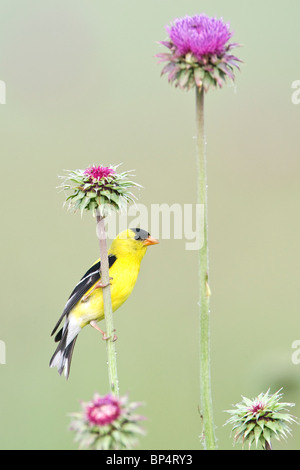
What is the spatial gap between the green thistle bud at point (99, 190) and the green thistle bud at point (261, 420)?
769 millimetres

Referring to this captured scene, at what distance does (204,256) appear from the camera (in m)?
1.99

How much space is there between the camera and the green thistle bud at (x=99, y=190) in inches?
90.7

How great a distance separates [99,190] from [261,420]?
0.93 m

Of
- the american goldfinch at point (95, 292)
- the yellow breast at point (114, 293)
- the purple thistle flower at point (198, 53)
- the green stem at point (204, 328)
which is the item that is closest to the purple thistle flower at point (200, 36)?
the purple thistle flower at point (198, 53)

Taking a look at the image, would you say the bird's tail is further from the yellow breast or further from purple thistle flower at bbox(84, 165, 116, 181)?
purple thistle flower at bbox(84, 165, 116, 181)

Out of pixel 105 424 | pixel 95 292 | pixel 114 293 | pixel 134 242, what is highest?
pixel 134 242

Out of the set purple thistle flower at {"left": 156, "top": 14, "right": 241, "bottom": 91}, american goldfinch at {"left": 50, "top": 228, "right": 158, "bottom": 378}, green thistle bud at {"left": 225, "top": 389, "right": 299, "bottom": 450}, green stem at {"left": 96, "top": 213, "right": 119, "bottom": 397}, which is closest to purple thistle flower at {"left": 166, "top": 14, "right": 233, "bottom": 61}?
purple thistle flower at {"left": 156, "top": 14, "right": 241, "bottom": 91}

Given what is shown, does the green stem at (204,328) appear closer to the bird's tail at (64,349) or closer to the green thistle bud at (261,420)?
the green thistle bud at (261,420)

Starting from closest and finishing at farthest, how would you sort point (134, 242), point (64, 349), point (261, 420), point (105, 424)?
1. point (105, 424)
2. point (261, 420)
3. point (64, 349)
4. point (134, 242)

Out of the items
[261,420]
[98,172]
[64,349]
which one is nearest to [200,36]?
[98,172]

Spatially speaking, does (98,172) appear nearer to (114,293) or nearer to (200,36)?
(200,36)

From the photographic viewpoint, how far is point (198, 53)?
84.9 inches

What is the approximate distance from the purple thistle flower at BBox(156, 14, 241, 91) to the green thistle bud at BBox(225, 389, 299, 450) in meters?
1.01

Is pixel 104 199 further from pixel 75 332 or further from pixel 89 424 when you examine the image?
pixel 75 332
